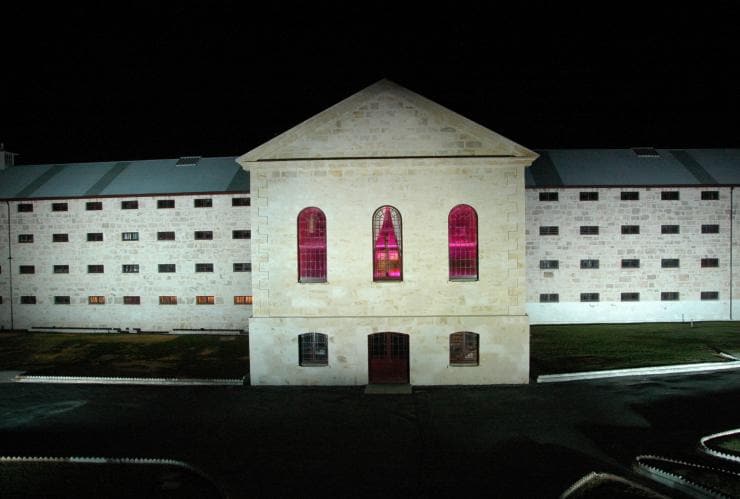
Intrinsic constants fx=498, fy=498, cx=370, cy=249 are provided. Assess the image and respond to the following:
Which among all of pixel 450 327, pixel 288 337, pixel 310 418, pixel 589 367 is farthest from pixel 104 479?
pixel 589 367

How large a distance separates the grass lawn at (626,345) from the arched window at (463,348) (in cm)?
325

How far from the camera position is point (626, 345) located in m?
27.2

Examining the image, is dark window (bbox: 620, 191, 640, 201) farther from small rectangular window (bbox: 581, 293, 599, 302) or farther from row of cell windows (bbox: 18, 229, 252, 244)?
row of cell windows (bbox: 18, 229, 252, 244)

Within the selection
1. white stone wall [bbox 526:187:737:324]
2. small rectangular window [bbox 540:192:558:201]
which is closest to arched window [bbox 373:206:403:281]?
white stone wall [bbox 526:187:737:324]

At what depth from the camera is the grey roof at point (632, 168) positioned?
34594 mm

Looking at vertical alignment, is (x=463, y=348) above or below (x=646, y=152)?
below

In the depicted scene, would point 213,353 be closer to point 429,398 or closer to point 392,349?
point 392,349

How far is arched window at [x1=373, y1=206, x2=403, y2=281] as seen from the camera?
20172mm

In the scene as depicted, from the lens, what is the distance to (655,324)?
33531 millimetres

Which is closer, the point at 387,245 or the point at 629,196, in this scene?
the point at 387,245

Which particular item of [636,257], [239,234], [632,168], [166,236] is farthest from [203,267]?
[632,168]

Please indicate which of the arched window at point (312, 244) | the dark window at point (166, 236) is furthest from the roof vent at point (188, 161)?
the arched window at point (312, 244)

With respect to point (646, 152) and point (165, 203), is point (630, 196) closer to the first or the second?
point (646, 152)

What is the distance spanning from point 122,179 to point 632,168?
122 feet
